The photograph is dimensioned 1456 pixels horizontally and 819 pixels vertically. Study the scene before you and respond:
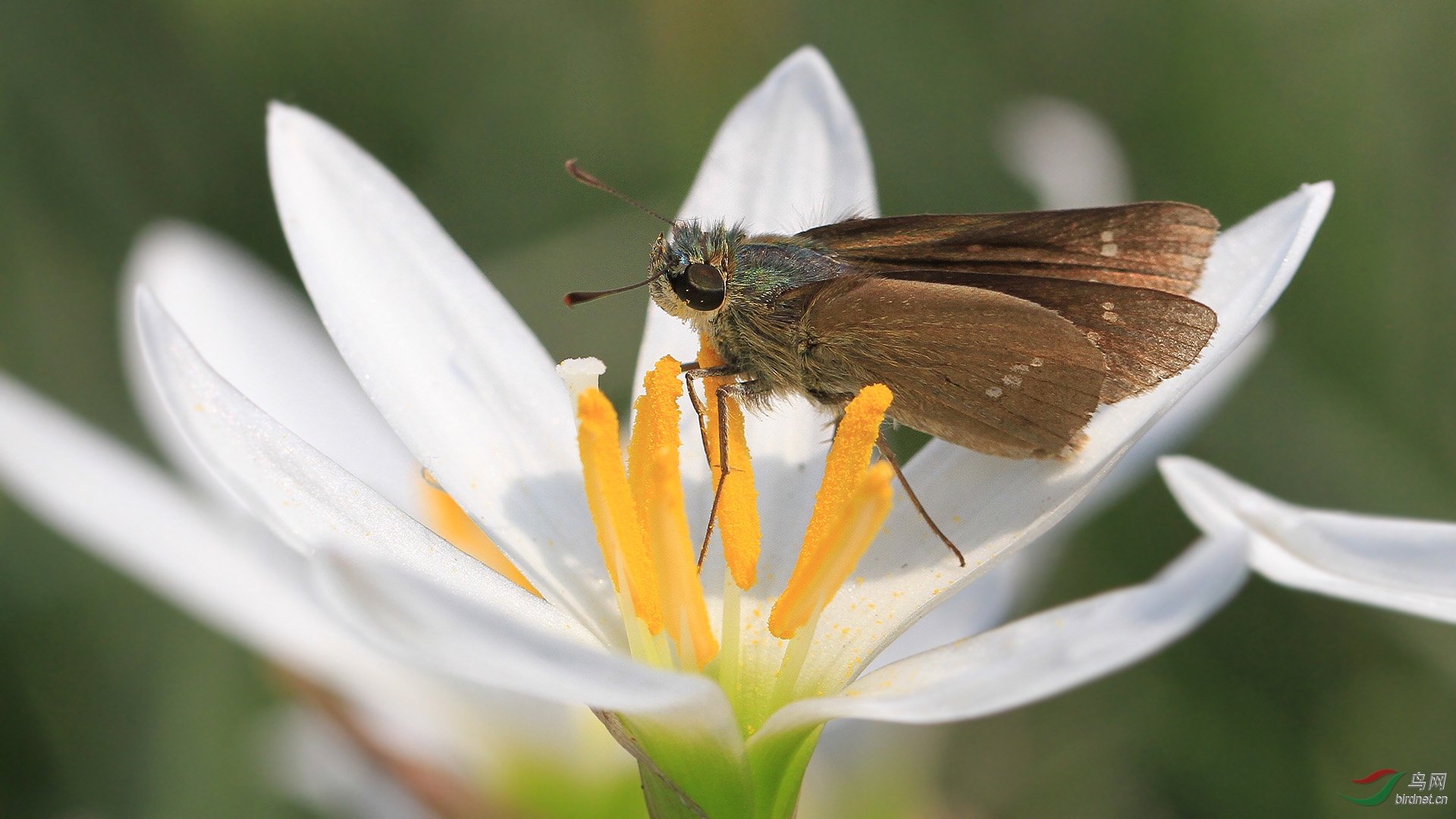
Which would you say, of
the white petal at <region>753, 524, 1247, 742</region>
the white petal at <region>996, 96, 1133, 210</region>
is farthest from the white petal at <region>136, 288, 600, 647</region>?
the white petal at <region>996, 96, 1133, 210</region>

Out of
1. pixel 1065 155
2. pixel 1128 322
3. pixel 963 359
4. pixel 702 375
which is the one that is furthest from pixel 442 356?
pixel 1065 155

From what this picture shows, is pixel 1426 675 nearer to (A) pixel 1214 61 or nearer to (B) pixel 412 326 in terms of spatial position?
→ (A) pixel 1214 61

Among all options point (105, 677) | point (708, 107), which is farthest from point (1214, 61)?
point (105, 677)

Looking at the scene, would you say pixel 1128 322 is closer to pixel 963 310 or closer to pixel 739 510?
pixel 963 310

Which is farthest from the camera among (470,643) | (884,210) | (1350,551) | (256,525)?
(884,210)

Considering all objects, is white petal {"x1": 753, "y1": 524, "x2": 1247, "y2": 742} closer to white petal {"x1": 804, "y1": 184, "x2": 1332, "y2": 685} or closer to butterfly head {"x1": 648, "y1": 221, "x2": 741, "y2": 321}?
white petal {"x1": 804, "y1": 184, "x2": 1332, "y2": 685}

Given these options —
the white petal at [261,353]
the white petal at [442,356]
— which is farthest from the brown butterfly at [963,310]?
the white petal at [261,353]
